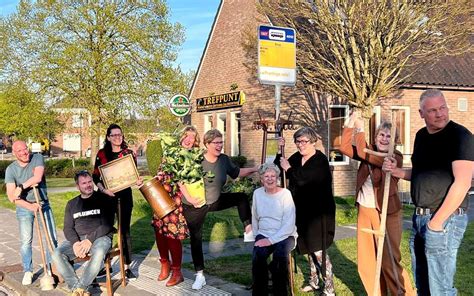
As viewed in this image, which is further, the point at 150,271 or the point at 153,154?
the point at 153,154

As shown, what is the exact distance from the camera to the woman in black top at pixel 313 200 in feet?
18.1

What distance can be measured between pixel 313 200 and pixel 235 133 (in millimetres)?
14591

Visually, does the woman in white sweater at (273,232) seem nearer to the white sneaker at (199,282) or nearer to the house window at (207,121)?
the white sneaker at (199,282)

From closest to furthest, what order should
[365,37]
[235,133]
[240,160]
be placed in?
[365,37], [240,160], [235,133]

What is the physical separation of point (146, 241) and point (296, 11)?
6914mm

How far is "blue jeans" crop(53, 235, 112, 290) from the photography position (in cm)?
589

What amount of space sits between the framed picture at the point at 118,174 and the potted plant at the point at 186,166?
0.45 metres

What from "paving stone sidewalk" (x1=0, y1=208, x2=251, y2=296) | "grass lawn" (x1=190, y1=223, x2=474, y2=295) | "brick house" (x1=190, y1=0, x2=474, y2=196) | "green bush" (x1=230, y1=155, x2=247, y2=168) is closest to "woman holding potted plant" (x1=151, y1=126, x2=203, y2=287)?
"paving stone sidewalk" (x1=0, y1=208, x2=251, y2=296)

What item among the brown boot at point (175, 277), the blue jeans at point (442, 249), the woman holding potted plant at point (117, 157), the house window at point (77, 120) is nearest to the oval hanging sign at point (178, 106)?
the woman holding potted plant at point (117, 157)

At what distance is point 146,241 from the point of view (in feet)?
31.1

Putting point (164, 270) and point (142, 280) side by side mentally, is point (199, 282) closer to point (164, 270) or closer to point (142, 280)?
point (164, 270)

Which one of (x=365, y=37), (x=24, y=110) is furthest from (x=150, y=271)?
(x=24, y=110)

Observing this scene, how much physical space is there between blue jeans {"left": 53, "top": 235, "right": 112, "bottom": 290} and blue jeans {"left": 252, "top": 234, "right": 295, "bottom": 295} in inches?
72.8

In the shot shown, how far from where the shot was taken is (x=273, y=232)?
5.38 m
